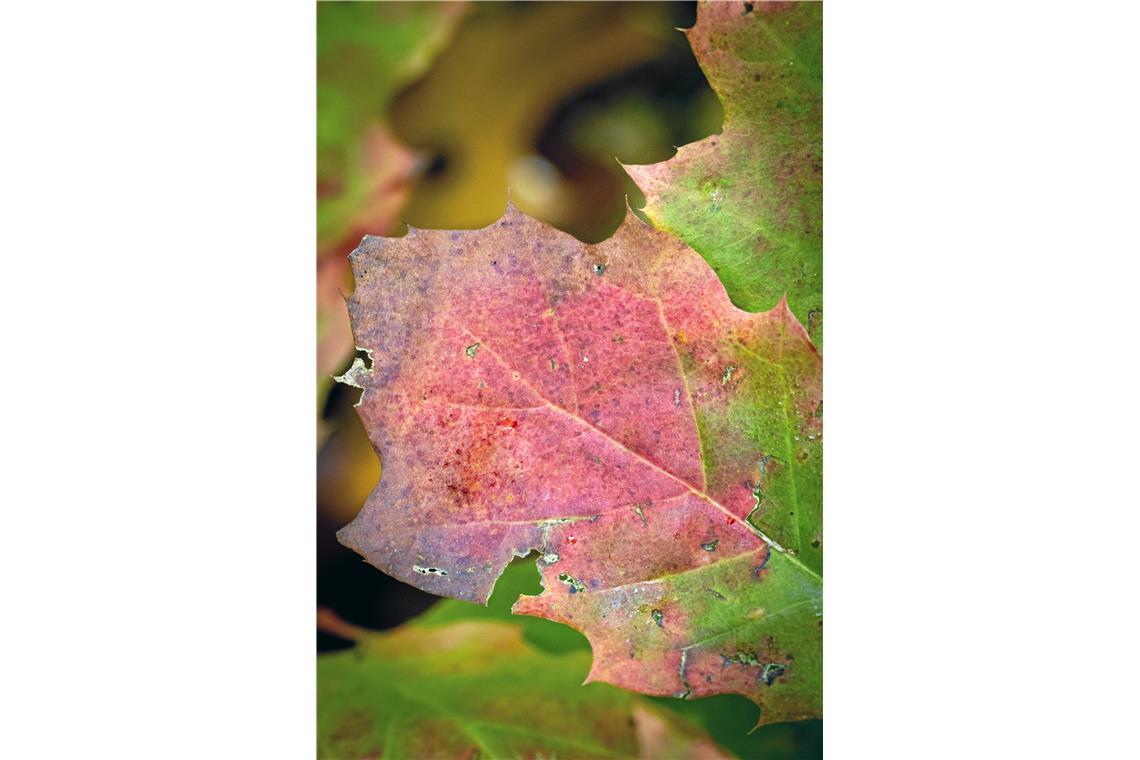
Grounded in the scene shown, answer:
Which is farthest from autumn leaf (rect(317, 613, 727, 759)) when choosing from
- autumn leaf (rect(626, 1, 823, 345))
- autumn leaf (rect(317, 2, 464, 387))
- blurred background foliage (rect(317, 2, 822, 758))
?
autumn leaf (rect(626, 1, 823, 345))

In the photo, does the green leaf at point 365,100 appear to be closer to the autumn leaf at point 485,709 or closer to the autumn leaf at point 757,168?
the autumn leaf at point 757,168

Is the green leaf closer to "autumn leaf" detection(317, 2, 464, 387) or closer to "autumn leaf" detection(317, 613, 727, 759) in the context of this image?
"autumn leaf" detection(317, 2, 464, 387)

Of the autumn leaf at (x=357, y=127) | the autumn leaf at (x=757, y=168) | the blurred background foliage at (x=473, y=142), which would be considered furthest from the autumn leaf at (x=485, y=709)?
the autumn leaf at (x=757, y=168)

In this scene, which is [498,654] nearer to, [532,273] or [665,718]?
[665,718]

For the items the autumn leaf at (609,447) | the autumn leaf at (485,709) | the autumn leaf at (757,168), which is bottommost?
the autumn leaf at (485,709)

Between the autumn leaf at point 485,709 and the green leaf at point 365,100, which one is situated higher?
the green leaf at point 365,100

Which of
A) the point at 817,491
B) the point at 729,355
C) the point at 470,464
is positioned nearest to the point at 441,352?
the point at 470,464
